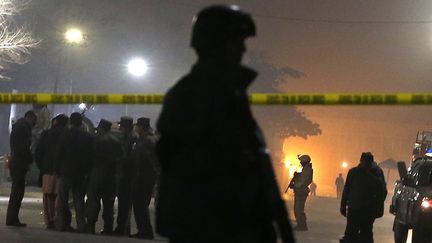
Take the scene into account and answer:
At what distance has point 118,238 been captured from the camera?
9.16 m

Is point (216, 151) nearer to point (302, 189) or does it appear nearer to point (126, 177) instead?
point (126, 177)

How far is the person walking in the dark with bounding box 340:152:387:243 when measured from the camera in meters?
9.55

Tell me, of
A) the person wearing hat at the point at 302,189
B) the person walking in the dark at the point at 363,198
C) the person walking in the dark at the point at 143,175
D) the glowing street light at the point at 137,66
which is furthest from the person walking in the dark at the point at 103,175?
the glowing street light at the point at 137,66

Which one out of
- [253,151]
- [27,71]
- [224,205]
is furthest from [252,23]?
[27,71]

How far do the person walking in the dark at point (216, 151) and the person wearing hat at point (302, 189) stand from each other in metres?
11.5

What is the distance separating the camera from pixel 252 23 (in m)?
3.28

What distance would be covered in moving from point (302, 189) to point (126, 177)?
→ 5820 mm

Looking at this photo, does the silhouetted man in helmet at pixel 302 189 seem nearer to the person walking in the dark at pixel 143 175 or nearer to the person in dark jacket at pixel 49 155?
the person walking in the dark at pixel 143 175

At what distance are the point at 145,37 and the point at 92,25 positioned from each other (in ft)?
30.6

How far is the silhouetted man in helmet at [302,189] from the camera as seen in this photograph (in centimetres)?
1450

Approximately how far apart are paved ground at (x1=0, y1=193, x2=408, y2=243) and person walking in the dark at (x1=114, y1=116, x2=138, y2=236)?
22.5 inches

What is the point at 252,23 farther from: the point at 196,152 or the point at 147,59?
the point at 147,59

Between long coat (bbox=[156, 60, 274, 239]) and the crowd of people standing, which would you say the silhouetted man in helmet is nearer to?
the crowd of people standing

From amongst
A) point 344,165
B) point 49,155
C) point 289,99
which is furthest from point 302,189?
point 344,165
